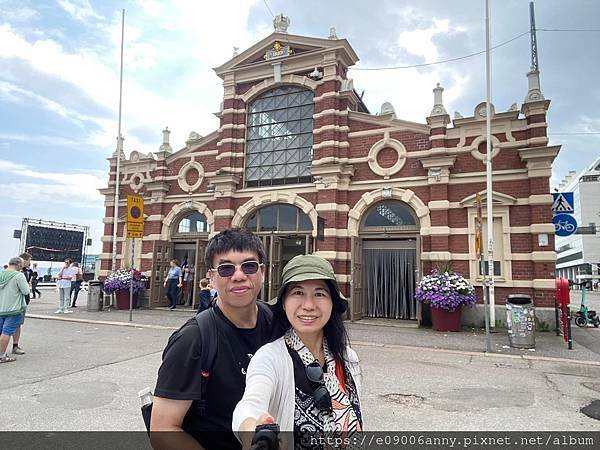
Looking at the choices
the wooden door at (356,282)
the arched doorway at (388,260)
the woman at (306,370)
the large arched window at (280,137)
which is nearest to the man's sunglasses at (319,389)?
the woman at (306,370)

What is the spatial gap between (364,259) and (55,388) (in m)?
10.2

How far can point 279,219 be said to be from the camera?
48.8 ft

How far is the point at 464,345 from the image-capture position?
9273 mm

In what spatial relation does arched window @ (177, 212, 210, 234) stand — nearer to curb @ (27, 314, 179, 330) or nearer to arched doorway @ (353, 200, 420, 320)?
curb @ (27, 314, 179, 330)

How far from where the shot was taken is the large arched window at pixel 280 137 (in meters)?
15.0

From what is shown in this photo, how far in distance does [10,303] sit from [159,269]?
913 centimetres

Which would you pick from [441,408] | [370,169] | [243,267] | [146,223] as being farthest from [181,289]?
[243,267]

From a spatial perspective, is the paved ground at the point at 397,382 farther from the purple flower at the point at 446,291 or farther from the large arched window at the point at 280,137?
the large arched window at the point at 280,137

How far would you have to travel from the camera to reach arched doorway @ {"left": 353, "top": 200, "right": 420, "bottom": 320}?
13172 mm

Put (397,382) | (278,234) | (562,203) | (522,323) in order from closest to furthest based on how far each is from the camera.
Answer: (397,382) < (522,323) < (562,203) < (278,234)

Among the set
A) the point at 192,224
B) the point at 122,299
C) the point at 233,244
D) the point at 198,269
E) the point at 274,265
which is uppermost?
the point at 192,224

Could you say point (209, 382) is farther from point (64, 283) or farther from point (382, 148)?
point (64, 283)

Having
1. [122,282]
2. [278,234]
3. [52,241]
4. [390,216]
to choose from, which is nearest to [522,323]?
[390,216]

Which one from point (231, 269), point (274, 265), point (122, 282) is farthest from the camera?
point (122, 282)
